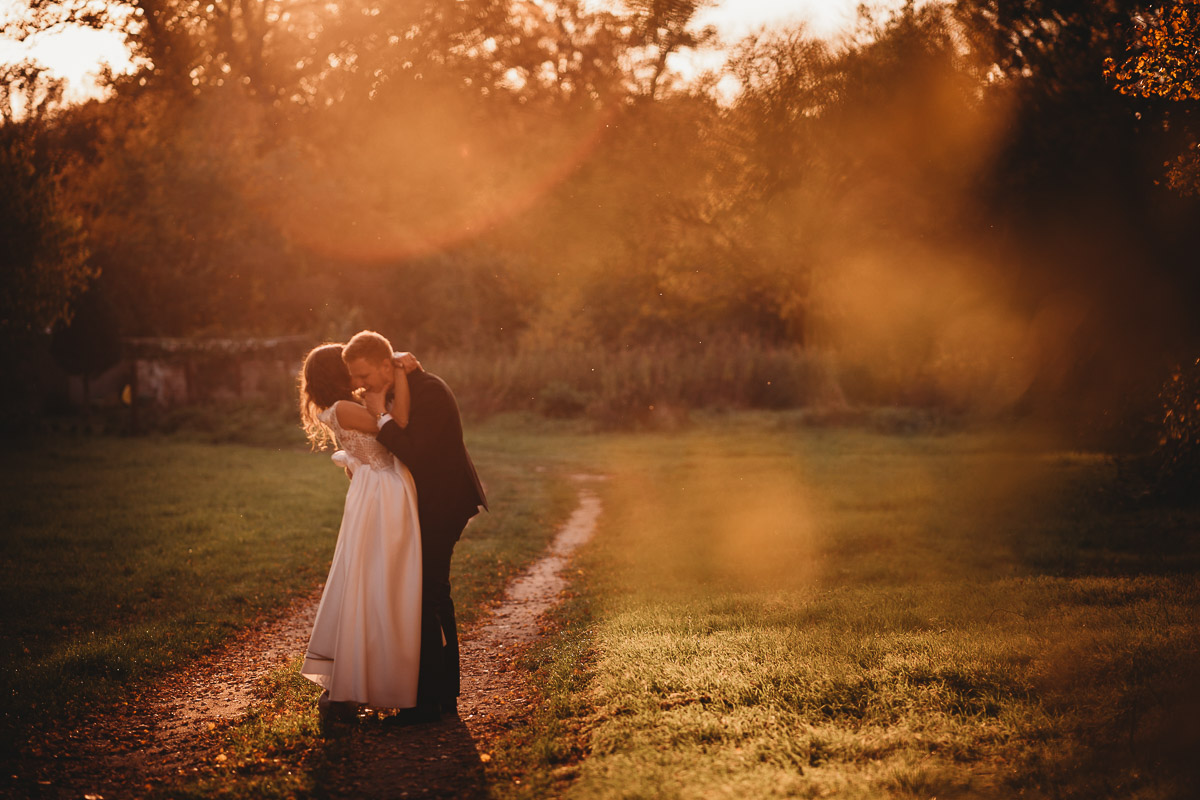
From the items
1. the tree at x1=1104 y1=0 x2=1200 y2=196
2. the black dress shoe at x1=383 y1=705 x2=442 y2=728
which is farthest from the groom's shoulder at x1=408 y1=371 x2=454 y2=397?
the tree at x1=1104 y1=0 x2=1200 y2=196

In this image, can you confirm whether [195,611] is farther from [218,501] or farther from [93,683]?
[218,501]

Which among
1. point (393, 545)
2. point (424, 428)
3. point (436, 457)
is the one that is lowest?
point (393, 545)

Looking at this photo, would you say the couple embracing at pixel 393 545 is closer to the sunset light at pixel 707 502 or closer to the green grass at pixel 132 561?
the sunset light at pixel 707 502

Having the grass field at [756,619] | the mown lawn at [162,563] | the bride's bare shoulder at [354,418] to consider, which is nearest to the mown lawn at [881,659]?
the grass field at [756,619]

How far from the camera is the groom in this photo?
18.0 feet

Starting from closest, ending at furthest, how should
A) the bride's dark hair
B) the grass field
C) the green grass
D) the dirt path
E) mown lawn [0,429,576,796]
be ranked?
1. the grass field
2. the dirt path
3. the bride's dark hair
4. mown lawn [0,429,576,796]
5. the green grass

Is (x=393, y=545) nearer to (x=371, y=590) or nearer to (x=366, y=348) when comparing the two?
(x=371, y=590)

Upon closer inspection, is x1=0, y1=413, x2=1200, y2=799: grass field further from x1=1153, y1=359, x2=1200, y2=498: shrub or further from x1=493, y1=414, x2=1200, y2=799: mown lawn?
x1=1153, y1=359, x2=1200, y2=498: shrub

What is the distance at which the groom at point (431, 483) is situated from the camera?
216 inches

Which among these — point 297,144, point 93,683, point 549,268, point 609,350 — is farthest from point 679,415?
point 297,144

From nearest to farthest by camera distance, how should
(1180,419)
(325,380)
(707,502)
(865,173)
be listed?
(325,380)
(1180,419)
(865,173)
(707,502)

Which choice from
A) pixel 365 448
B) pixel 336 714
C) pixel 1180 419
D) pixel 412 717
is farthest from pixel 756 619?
pixel 1180 419

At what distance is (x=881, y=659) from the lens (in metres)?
5.92

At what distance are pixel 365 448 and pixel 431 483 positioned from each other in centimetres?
46
